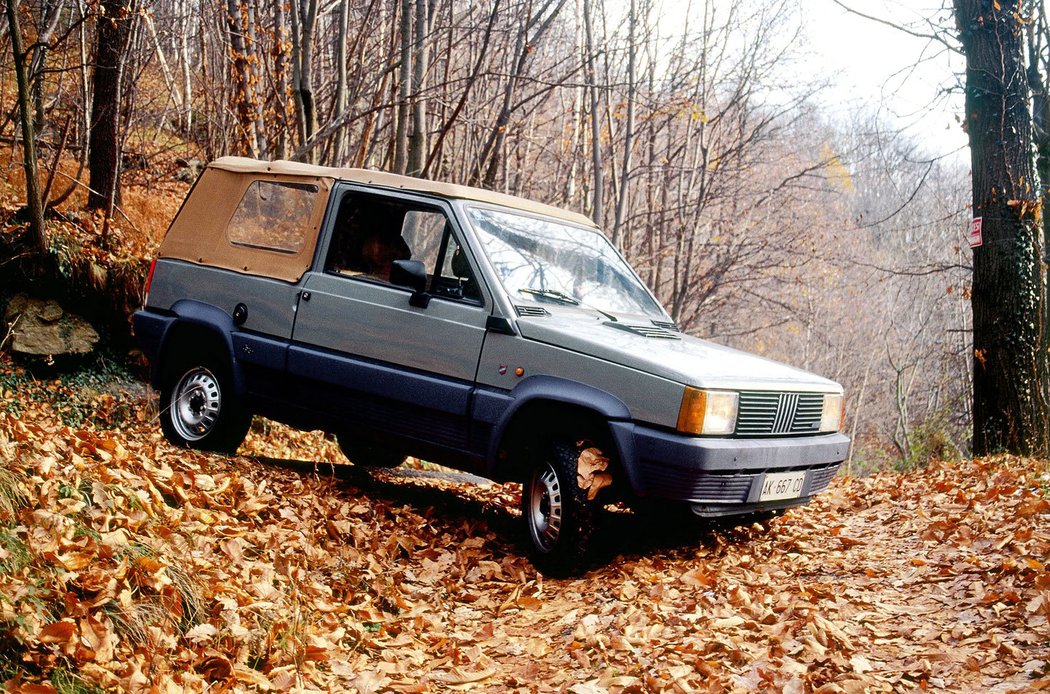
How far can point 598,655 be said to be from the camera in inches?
155

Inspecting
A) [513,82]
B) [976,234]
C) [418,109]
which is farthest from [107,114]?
[976,234]

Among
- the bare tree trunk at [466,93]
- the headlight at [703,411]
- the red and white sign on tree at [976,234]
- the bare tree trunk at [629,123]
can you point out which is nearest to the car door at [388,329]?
the headlight at [703,411]

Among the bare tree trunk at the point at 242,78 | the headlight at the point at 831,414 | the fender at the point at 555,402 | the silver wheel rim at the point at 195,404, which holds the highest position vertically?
the bare tree trunk at the point at 242,78

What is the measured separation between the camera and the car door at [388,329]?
538cm

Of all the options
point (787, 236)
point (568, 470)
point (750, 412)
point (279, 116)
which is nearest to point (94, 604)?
point (568, 470)

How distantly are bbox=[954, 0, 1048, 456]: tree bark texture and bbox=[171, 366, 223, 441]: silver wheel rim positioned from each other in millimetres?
6755

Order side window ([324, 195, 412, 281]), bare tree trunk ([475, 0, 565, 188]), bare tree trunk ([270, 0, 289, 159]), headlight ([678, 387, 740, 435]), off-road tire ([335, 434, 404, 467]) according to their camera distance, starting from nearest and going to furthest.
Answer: headlight ([678, 387, 740, 435]) < side window ([324, 195, 412, 281]) < off-road tire ([335, 434, 404, 467]) < bare tree trunk ([270, 0, 289, 159]) < bare tree trunk ([475, 0, 565, 188])

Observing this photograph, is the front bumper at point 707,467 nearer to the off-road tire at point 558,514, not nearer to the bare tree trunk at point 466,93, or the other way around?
the off-road tire at point 558,514

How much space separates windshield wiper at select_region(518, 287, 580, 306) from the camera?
5421 mm

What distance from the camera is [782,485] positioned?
4.99 m

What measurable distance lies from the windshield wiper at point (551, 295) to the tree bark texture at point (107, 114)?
6.86m

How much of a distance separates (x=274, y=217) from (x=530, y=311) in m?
2.22

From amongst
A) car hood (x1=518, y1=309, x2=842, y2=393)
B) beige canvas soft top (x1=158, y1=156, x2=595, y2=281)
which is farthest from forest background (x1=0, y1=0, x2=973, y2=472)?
car hood (x1=518, y1=309, x2=842, y2=393)

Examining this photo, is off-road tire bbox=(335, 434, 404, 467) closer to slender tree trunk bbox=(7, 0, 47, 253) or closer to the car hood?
the car hood
